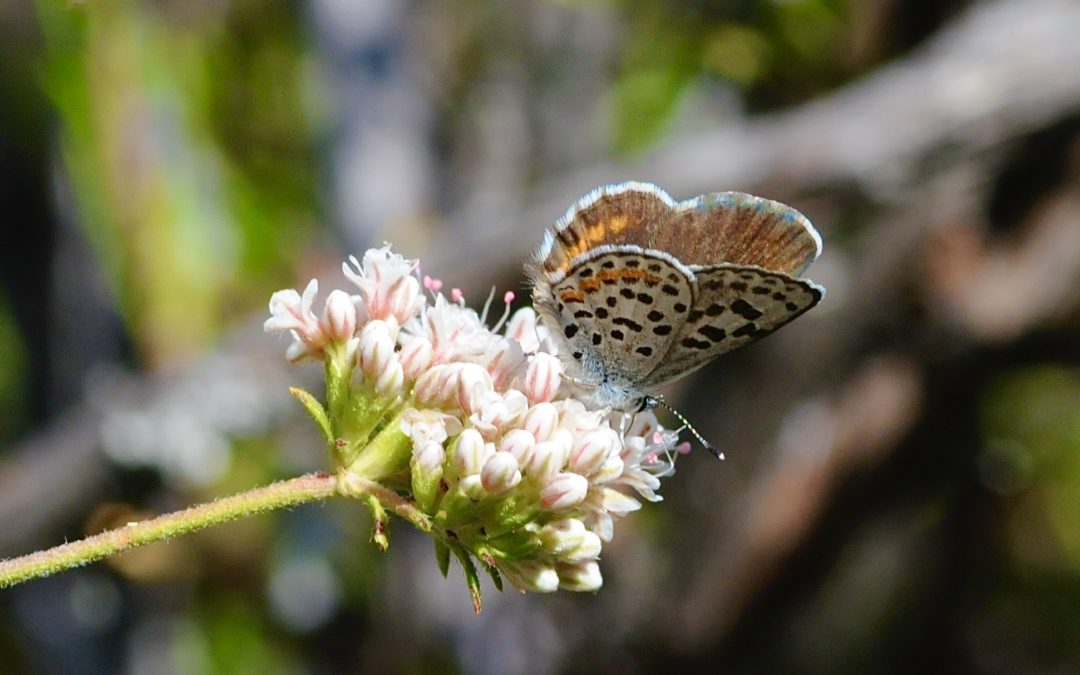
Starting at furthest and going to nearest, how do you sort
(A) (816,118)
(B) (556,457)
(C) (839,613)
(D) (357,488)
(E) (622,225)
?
(C) (839,613), (A) (816,118), (E) (622,225), (B) (556,457), (D) (357,488)

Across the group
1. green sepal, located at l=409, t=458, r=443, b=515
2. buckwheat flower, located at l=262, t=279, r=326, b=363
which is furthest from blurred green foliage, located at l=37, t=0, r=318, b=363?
green sepal, located at l=409, t=458, r=443, b=515

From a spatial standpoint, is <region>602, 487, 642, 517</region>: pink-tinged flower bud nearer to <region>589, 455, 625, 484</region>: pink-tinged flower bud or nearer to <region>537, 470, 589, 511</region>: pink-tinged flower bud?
<region>589, 455, 625, 484</region>: pink-tinged flower bud

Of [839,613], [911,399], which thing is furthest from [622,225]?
[839,613]

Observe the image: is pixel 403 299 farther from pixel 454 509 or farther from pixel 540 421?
pixel 454 509

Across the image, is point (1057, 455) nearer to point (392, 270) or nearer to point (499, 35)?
point (499, 35)

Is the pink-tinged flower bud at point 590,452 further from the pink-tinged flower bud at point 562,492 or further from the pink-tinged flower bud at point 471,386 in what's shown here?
the pink-tinged flower bud at point 471,386

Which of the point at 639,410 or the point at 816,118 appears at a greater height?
the point at 816,118
